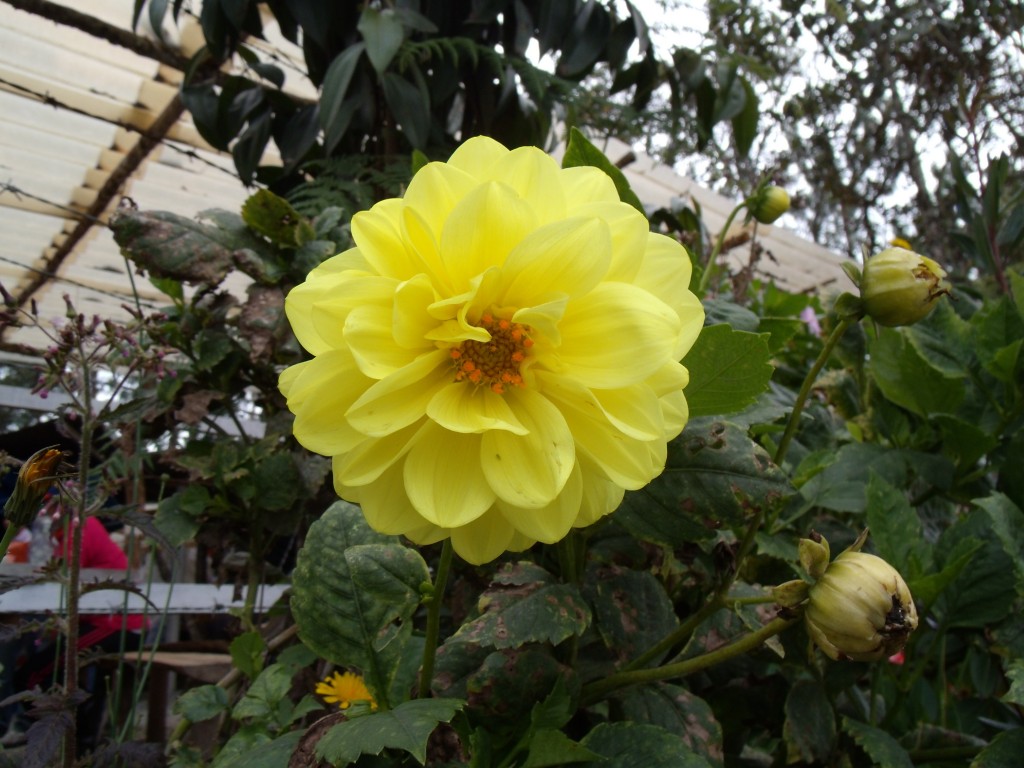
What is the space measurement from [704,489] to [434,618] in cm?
22

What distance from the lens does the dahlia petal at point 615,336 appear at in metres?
0.49

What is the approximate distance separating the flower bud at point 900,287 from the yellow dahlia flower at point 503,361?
0.19m

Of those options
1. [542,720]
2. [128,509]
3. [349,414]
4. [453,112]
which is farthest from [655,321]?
[453,112]

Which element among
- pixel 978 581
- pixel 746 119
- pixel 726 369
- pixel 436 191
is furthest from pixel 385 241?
pixel 746 119

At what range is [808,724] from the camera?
731 mm

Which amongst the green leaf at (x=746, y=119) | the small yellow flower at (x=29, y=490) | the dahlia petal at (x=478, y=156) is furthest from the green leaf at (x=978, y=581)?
the green leaf at (x=746, y=119)

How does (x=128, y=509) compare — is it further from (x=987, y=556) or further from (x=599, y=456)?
(x=987, y=556)

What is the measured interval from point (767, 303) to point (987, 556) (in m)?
0.77

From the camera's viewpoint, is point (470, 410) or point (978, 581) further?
point (978, 581)

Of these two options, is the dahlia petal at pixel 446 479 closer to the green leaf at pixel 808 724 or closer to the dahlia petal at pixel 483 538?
the dahlia petal at pixel 483 538

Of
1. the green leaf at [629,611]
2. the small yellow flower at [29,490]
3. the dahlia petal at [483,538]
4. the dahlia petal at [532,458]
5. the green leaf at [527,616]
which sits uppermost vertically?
the dahlia petal at [532,458]

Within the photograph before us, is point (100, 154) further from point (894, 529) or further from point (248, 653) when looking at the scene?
point (894, 529)

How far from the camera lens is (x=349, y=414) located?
476 millimetres

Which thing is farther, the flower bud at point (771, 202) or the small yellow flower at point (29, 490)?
the flower bud at point (771, 202)
